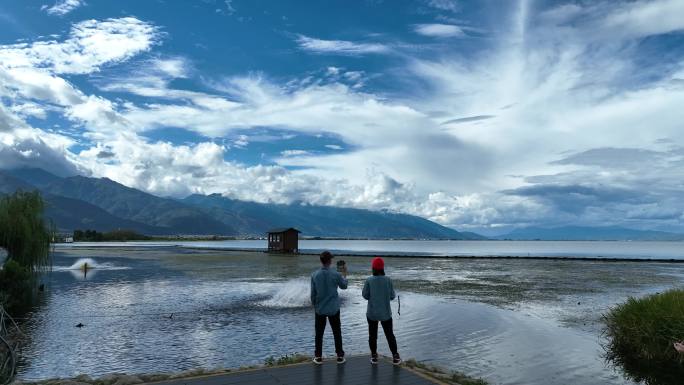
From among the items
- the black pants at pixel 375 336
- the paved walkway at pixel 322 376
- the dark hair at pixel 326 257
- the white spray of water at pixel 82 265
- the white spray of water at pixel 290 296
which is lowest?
the white spray of water at pixel 82 265

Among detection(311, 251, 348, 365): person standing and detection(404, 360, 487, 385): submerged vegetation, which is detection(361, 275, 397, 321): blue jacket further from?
detection(404, 360, 487, 385): submerged vegetation

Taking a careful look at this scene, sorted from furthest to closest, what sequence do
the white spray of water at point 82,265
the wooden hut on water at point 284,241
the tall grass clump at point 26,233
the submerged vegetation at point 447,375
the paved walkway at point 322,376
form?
the wooden hut on water at point 284,241
the white spray of water at point 82,265
the tall grass clump at point 26,233
the submerged vegetation at point 447,375
the paved walkway at point 322,376

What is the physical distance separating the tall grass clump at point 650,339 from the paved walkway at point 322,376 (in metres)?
9.35

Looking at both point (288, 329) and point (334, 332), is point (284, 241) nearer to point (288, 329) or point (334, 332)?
point (288, 329)

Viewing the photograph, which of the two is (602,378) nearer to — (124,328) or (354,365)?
(354,365)

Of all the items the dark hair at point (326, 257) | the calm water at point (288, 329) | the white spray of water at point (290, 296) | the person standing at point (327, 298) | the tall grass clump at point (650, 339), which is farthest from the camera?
the white spray of water at point (290, 296)

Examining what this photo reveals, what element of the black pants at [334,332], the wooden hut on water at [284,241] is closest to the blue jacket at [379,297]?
the black pants at [334,332]

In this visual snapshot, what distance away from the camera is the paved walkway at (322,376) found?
10.3 metres

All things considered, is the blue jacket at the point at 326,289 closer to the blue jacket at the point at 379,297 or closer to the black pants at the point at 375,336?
the blue jacket at the point at 379,297

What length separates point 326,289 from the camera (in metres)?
12.1

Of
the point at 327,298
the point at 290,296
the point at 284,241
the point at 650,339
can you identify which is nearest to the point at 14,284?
the point at 290,296

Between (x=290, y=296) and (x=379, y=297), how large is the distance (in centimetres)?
2127

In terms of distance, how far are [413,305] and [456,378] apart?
52.7 ft

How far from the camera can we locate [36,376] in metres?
14.0
